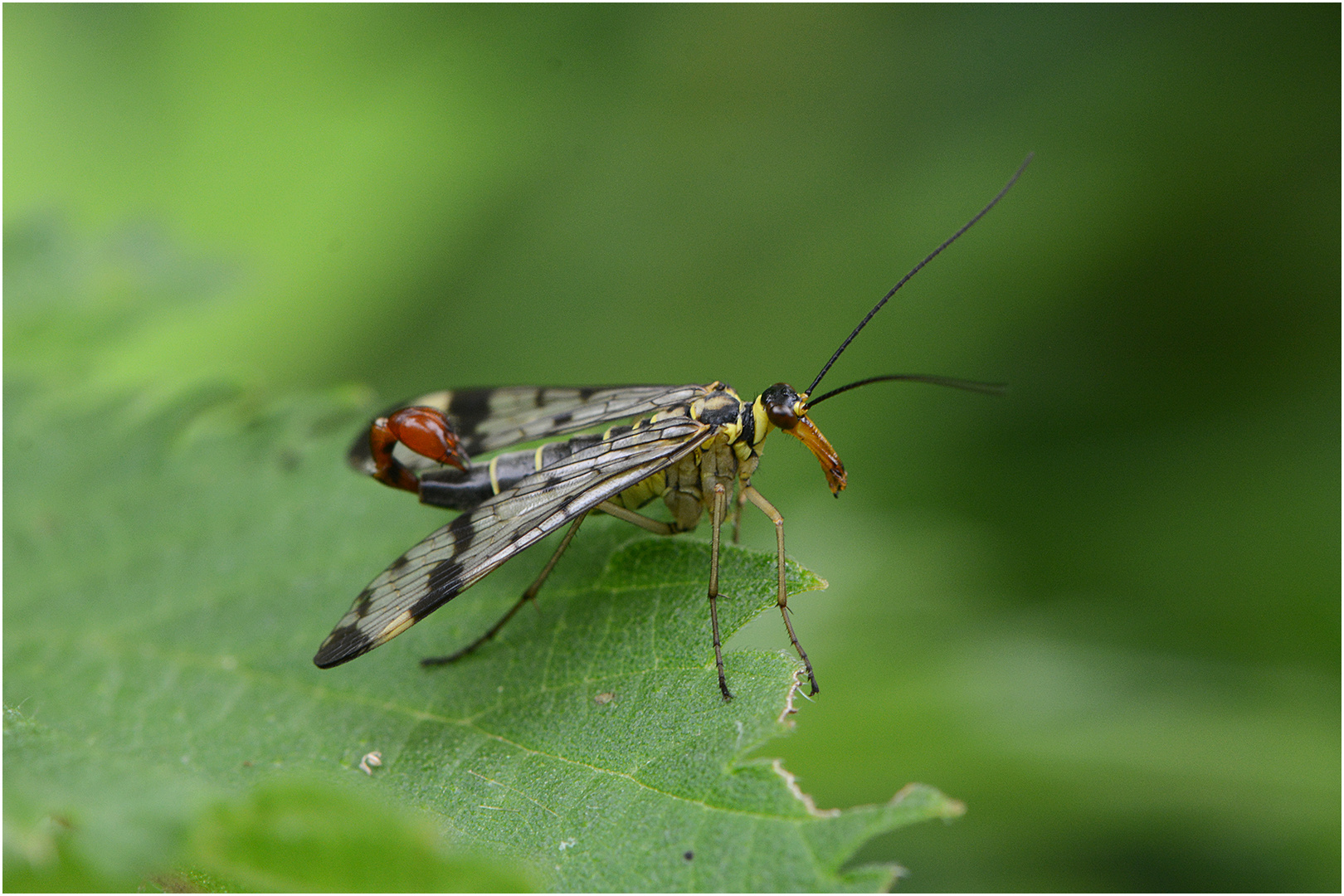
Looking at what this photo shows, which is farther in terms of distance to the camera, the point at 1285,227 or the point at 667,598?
the point at 1285,227

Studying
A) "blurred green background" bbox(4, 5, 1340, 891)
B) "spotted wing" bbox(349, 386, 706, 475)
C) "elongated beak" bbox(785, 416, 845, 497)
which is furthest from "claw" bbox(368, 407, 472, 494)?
"elongated beak" bbox(785, 416, 845, 497)

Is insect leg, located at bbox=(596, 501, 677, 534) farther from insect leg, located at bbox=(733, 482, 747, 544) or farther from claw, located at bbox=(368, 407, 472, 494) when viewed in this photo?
claw, located at bbox=(368, 407, 472, 494)

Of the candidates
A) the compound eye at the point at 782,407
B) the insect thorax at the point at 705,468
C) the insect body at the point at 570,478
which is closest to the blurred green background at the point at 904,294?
the insect body at the point at 570,478

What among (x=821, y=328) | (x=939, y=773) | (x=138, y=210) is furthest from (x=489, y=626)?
(x=138, y=210)

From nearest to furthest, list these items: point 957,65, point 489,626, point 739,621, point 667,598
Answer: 1. point 739,621
2. point 667,598
3. point 489,626
4. point 957,65

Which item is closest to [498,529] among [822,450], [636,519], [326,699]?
[636,519]

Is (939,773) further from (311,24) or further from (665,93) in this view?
(311,24)

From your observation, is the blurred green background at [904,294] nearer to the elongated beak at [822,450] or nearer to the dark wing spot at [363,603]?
the dark wing spot at [363,603]
